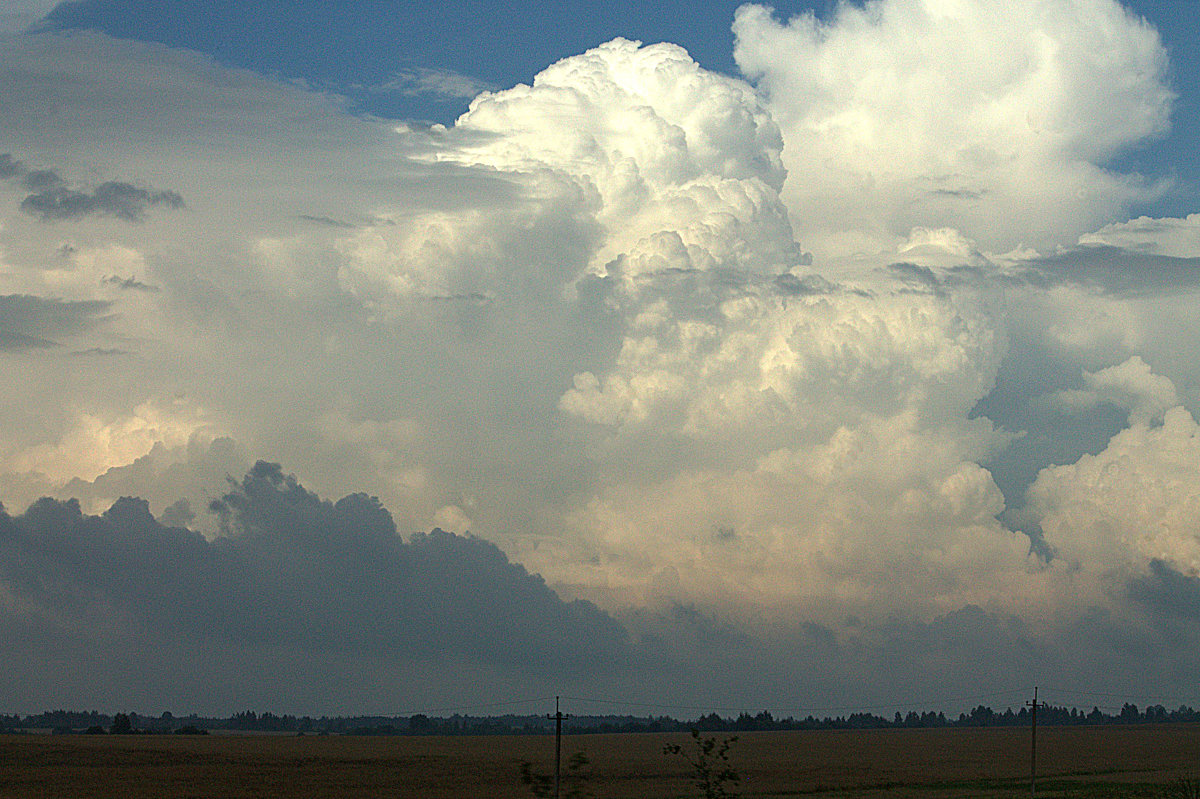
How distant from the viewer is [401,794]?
125m

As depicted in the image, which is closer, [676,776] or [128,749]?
[676,776]

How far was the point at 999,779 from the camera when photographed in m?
145

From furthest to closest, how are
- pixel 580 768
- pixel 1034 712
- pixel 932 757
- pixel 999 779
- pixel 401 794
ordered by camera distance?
pixel 932 757 < pixel 999 779 < pixel 401 794 < pixel 1034 712 < pixel 580 768

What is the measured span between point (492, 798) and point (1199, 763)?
115 m

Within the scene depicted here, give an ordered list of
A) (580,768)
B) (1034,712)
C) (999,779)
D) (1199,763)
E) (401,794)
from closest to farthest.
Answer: (580,768), (1034,712), (401,794), (999,779), (1199,763)

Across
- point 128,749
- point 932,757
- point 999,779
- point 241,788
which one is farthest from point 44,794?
point 932,757

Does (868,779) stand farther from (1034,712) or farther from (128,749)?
(128,749)

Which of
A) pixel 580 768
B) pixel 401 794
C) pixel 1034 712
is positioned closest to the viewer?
pixel 580 768

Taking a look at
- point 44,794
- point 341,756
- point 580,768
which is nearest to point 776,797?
point 44,794

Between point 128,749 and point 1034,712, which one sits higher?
point 1034,712

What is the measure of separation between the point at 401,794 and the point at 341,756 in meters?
64.0

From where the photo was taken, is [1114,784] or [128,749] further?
[128,749]

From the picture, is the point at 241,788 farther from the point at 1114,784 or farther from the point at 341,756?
the point at 1114,784

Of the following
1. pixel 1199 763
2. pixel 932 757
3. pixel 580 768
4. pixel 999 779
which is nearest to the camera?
pixel 580 768
